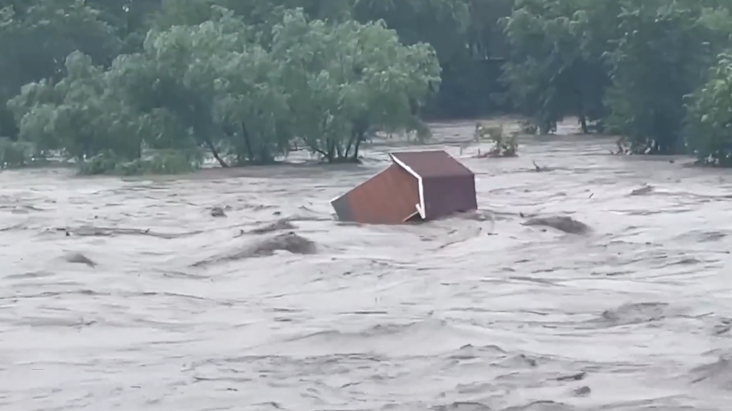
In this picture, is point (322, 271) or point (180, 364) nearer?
point (180, 364)

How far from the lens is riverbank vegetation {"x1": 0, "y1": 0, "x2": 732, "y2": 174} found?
2580 centimetres

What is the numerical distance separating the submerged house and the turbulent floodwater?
1.12 ft

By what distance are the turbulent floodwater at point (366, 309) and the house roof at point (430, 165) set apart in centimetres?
62

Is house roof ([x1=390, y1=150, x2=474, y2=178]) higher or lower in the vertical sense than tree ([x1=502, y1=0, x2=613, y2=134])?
lower

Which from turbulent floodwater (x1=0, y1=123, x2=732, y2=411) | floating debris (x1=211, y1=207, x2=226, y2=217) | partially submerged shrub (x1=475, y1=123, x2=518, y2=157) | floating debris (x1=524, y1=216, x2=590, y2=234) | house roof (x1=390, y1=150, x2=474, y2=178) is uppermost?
house roof (x1=390, y1=150, x2=474, y2=178)

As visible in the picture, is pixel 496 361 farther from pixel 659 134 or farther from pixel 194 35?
pixel 659 134

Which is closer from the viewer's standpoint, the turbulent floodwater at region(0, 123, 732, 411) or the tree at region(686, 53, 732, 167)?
the turbulent floodwater at region(0, 123, 732, 411)

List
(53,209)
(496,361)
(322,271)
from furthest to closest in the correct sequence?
(53,209) → (322,271) → (496,361)

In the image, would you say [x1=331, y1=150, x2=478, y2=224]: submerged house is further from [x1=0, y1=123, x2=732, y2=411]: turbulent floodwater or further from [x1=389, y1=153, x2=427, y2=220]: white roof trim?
[x1=0, y1=123, x2=732, y2=411]: turbulent floodwater

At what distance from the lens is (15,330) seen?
10266 mm

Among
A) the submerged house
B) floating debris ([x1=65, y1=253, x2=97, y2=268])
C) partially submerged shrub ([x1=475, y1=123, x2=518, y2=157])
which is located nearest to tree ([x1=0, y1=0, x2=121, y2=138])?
partially submerged shrub ([x1=475, y1=123, x2=518, y2=157])

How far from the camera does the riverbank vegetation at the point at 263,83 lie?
1016 inches

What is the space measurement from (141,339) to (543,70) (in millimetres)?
29146

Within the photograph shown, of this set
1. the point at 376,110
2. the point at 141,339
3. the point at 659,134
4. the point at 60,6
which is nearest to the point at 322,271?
the point at 141,339
